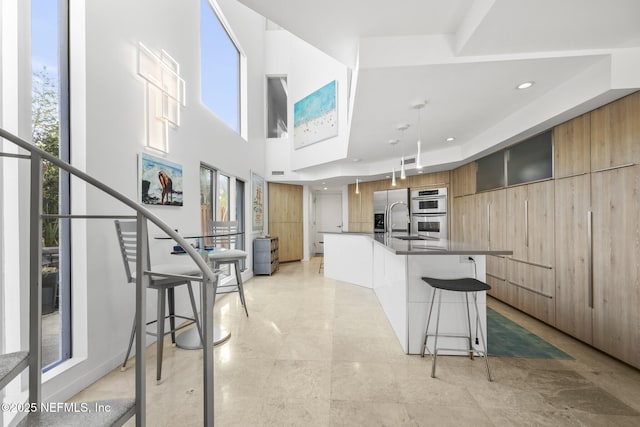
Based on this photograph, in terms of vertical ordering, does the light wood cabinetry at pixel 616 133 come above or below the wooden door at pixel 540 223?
above

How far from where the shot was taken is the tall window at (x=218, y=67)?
13.7 feet

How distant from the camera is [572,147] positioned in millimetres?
2840

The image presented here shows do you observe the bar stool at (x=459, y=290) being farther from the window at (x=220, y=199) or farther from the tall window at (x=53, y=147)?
the tall window at (x=53, y=147)

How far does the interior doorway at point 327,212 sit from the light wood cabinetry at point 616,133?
7359mm

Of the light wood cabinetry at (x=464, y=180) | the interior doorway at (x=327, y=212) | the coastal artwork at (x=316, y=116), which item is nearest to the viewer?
the light wood cabinetry at (x=464, y=180)

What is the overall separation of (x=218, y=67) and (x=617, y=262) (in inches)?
227

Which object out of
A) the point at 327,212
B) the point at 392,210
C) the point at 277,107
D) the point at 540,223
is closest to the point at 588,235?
the point at 540,223

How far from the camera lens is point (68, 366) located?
1.89 m

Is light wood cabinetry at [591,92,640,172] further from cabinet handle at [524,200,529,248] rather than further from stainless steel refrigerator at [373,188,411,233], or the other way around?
stainless steel refrigerator at [373,188,411,233]

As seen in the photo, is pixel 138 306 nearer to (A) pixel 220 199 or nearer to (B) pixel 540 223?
(A) pixel 220 199

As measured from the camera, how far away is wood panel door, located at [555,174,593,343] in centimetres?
266

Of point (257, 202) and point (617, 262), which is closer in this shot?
point (617, 262)

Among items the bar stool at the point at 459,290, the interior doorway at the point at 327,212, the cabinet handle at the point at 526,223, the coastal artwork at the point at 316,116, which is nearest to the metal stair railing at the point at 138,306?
the bar stool at the point at 459,290

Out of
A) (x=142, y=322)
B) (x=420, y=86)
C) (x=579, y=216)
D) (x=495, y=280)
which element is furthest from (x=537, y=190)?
(x=142, y=322)
